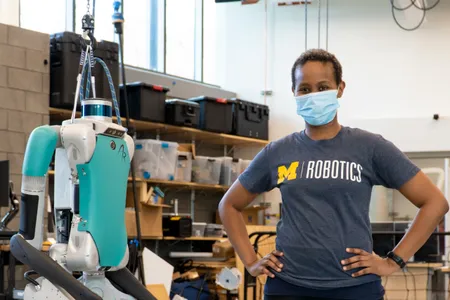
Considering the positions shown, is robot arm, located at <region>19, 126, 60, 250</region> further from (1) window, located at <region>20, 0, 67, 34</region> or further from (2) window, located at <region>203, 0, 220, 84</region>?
(2) window, located at <region>203, 0, 220, 84</region>

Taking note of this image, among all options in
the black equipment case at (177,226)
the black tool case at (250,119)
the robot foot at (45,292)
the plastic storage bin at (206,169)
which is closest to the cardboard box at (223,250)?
the black equipment case at (177,226)

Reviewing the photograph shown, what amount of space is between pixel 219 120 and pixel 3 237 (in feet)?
16.8

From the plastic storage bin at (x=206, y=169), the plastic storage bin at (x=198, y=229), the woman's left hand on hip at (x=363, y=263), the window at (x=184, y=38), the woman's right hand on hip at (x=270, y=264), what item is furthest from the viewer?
the window at (x=184, y=38)

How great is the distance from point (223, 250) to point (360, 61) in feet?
11.9

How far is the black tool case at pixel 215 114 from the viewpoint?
9.87 meters

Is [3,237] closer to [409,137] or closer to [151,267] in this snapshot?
[151,267]

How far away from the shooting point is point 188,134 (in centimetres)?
1008

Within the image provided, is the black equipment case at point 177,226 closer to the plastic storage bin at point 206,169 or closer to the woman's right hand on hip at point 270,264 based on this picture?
the plastic storage bin at point 206,169

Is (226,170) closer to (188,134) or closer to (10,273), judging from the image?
(188,134)

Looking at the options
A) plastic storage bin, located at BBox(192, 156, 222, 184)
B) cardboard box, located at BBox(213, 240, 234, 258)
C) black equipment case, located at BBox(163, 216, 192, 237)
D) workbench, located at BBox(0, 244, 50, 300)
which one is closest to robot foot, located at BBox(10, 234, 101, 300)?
workbench, located at BBox(0, 244, 50, 300)

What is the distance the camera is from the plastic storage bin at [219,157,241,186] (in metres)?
10.2

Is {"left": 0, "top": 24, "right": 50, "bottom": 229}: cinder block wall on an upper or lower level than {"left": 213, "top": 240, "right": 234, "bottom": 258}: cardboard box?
upper

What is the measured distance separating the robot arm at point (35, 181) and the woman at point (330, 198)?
0.98 metres

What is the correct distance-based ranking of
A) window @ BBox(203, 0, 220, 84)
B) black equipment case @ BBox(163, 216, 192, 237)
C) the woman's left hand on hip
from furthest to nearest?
window @ BBox(203, 0, 220, 84) < black equipment case @ BBox(163, 216, 192, 237) < the woman's left hand on hip
